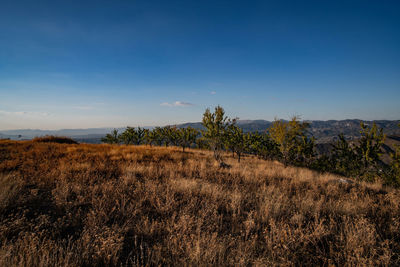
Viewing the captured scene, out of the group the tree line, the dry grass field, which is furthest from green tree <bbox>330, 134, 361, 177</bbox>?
the dry grass field

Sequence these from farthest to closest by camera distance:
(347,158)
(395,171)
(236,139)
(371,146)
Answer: (236,139), (347,158), (371,146), (395,171)

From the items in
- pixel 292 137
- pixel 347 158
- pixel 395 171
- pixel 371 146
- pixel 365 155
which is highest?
pixel 292 137

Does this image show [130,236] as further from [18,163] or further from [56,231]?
[18,163]

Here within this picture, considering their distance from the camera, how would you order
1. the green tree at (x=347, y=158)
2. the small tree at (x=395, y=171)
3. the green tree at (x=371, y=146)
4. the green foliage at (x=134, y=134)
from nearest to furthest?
the small tree at (x=395, y=171)
the green tree at (x=371, y=146)
the green tree at (x=347, y=158)
the green foliage at (x=134, y=134)

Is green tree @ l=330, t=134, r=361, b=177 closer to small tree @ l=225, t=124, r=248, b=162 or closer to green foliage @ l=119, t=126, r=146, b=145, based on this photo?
small tree @ l=225, t=124, r=248, b=162

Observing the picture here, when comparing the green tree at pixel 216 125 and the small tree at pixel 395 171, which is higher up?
the green tree at pixel 216 125

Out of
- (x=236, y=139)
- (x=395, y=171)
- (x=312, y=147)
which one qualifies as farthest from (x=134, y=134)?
(x=395, y=171)

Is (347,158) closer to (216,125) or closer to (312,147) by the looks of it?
(312,147)

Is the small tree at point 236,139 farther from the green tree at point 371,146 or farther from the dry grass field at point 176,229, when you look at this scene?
the dry grass field at point 176,229

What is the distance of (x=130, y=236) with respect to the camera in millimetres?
3295

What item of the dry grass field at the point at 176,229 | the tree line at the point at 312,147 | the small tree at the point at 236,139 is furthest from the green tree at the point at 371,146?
the small tree at the point at 236,139

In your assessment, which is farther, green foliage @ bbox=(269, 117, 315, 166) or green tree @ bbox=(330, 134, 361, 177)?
green foliage @ bbox=(269, 117, 315, 166)

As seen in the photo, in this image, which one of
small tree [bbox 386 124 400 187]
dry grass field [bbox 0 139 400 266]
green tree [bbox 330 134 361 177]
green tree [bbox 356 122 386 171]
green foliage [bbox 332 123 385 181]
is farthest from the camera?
green tree [bbox 330 134 361 177]

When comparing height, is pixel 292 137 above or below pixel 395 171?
above
